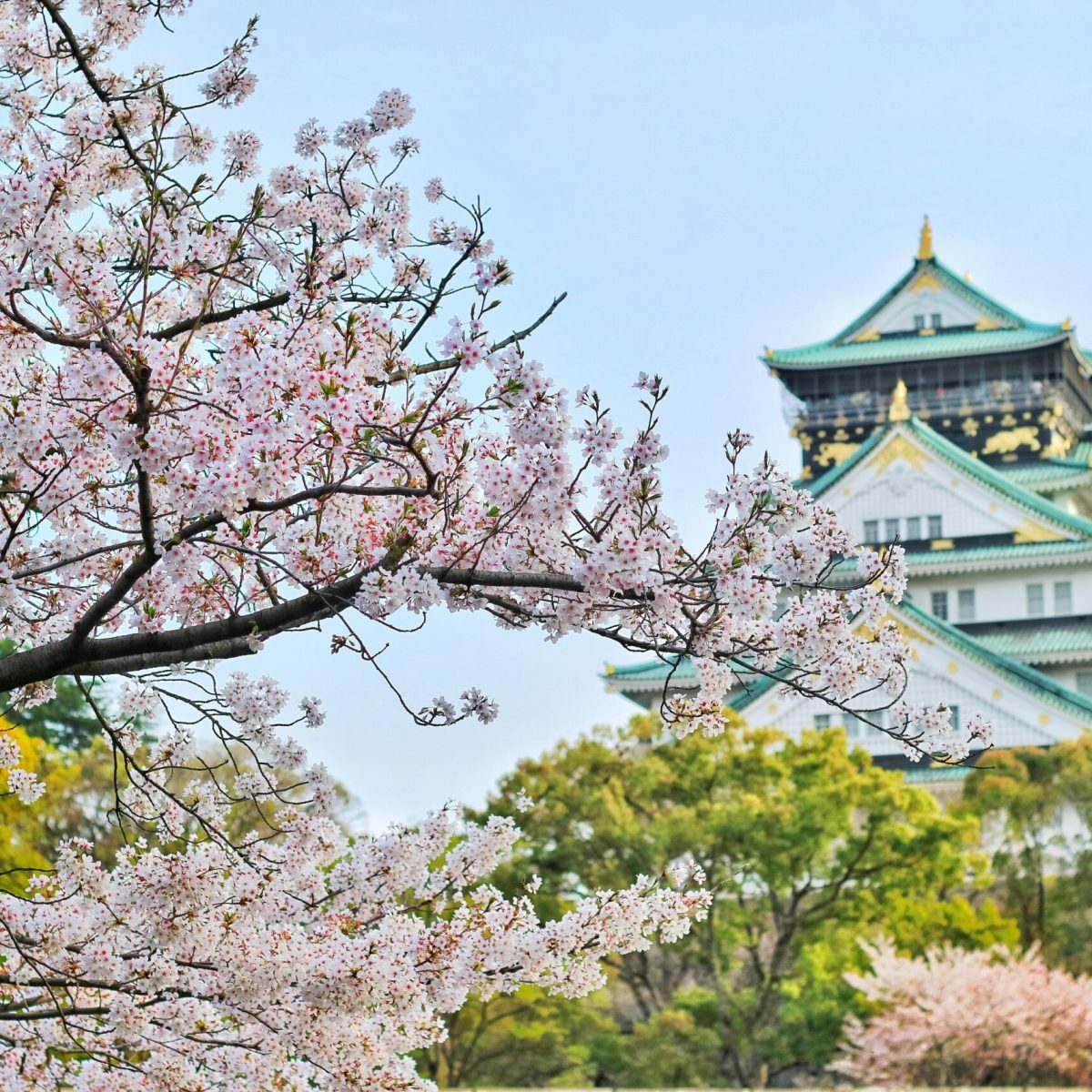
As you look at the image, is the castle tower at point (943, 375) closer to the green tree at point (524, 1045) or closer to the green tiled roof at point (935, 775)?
the green tiled roof at point (935, 775)

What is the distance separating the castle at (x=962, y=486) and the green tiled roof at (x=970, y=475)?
0.14ft

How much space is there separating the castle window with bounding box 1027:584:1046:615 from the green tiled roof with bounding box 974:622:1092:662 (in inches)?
18.2

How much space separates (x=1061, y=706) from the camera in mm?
37000

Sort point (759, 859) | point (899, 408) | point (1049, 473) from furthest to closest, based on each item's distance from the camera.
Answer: point (1049, 473)
point (899, 408)
point (759, 859)

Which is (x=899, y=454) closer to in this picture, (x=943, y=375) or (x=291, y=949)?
(x=943, y=375)

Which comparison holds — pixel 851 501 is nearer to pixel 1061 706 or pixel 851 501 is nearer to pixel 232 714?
pixel 1061 706

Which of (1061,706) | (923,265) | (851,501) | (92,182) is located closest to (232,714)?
(92,182)

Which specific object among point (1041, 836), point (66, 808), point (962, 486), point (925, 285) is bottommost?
point (66, 808)

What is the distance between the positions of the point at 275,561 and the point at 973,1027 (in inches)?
753

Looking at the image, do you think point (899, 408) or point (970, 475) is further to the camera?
point (899, 408)

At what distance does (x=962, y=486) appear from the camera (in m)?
42.4

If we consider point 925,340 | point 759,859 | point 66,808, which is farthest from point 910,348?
point 66,808

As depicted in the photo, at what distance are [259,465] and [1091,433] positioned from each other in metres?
46.5

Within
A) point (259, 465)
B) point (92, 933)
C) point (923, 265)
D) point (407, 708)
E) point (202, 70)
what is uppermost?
point (923, 265)
